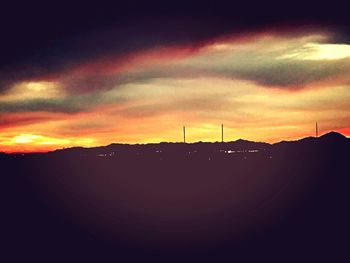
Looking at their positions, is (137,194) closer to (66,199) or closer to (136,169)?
(66,199)

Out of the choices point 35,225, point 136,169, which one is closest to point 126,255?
point 35,225

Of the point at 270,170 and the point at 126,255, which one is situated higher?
the point at 270,170

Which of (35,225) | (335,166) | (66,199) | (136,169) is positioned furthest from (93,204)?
(335,166)

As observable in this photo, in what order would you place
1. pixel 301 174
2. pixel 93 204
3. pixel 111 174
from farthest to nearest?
pixel 111 174
pixel 301 174
pixel 93 204

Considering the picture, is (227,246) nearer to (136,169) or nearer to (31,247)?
(31,247)

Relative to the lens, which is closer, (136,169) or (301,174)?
(301,174)

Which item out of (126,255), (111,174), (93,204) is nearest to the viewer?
→ (126,255)
